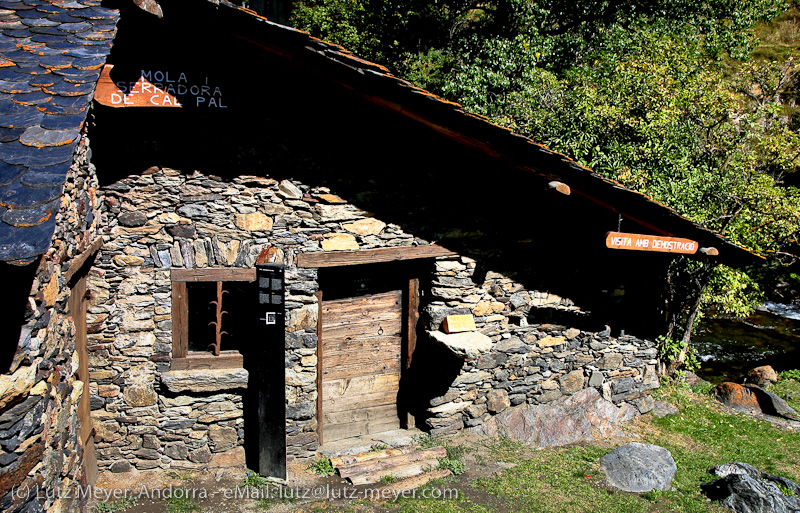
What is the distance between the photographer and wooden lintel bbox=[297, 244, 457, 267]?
557 cm

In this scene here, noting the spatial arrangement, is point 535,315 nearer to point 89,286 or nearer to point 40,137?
point 89,286

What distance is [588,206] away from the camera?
6430 millimetres

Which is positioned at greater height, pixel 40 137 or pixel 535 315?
pixel 40 137

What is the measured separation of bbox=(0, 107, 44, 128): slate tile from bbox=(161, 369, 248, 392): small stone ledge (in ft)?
9.55

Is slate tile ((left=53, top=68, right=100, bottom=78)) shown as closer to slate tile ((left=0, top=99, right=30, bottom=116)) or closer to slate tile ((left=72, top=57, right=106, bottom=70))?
slate tile ((left=72, top=57, right=106, bottom=70))

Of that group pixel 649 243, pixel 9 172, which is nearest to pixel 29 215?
pixel 9 172

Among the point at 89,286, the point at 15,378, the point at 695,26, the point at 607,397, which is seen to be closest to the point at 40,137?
the point at 15,378

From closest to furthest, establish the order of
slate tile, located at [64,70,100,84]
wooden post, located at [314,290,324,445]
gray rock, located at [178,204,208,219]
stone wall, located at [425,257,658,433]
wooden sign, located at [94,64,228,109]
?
slate tile, located at [64,70,100,84] < wooden sign, located at [94,64,228,109] < gray rock, located at [178,204,208,219] < wooden post, located at [314,290,324,445] < stone wall, located at [425,257,658,433]

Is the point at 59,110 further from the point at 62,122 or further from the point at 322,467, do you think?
the point at 322,467

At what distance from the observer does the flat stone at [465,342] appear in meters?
5.83

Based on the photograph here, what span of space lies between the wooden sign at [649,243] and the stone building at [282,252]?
8.2 inches

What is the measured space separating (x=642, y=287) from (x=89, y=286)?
6.63 metres

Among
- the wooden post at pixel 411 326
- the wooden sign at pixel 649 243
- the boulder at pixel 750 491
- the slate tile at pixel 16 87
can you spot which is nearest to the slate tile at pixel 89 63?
the slate tile at pixel 16 87

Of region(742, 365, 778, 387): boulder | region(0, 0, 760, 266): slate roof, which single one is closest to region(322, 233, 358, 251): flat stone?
region(0, 0, 760, 266): slate roof
